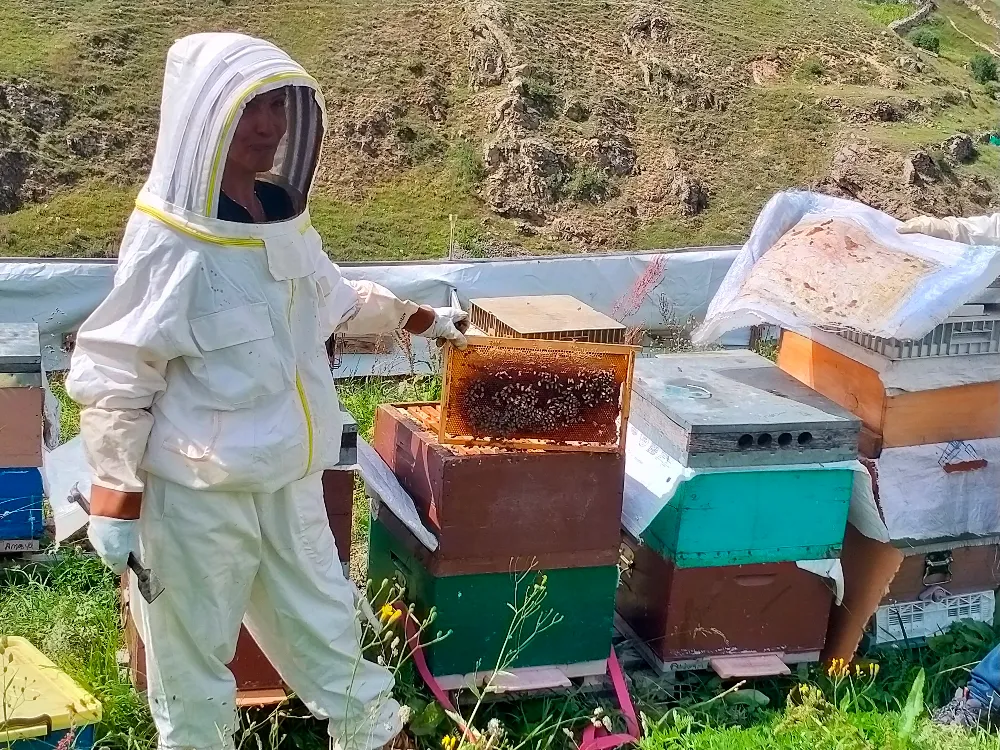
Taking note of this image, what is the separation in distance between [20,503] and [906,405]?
308 cm

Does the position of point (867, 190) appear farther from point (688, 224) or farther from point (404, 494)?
point (404, 494)

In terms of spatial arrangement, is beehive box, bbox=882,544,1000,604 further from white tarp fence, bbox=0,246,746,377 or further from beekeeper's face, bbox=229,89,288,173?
white tarp fence, bbox=0,246,746,377

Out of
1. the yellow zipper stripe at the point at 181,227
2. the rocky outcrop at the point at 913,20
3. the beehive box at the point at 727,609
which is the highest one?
the rocky outcrop at the point at 913,20

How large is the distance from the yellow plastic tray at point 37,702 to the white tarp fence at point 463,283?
363 centimetres

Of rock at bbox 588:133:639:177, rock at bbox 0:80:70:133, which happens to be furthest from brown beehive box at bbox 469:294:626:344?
rock at bbox 0:80:70:133

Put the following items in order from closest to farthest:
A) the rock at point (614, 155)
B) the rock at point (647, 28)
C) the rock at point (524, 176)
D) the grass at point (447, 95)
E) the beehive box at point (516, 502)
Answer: the beehive box at point (516, 502) < the grass at point (447, 95) < the rock at point (524, 176) < the rock at point (614, 155) < the rock at point (647, 28)

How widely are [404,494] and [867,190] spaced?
41.6ft

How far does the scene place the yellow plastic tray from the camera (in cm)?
231

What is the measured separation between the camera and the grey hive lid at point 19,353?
344 cm

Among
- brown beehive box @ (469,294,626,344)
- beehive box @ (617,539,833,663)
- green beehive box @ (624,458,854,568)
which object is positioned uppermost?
brown beehive box @ (469,294,626,344)

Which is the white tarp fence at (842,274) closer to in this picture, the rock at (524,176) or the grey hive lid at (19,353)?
the grey hive lid at (19,353)

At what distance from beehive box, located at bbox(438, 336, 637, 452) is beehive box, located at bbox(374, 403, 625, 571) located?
6 cm

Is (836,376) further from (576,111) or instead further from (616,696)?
(576,111)

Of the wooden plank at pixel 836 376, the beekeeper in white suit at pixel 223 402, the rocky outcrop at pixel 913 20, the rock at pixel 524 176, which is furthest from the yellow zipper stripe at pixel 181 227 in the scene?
the rocky outcrop at pixel 913 20
